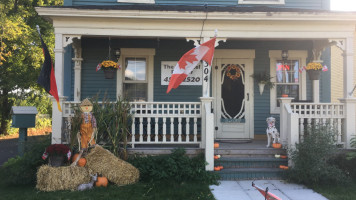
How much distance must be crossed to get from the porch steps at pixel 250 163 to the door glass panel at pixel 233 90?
6.46 ft

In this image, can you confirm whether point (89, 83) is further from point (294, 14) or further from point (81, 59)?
point (294, 14)

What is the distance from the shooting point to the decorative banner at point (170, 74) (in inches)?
305

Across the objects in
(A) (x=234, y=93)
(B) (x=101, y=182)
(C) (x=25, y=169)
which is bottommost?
(B) (x=101, y=182)

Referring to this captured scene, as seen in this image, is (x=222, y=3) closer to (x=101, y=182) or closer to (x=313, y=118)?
(x=313, y=118)

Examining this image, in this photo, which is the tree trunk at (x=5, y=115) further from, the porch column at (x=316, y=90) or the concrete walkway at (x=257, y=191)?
the porch column at (x=316, y=90)

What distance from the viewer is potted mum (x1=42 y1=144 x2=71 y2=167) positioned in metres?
4.82

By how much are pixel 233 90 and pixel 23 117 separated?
18.1 feet

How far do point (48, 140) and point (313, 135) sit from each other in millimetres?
5391

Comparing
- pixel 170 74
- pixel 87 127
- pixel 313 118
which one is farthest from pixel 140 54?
pixel 313 118

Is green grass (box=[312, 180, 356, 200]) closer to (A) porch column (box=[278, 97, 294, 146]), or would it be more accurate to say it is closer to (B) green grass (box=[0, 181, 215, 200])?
(A) porch column (box=[278, 97, 294, 146])

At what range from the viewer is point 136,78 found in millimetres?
7816

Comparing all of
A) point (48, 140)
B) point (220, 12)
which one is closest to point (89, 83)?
point (48, 140)

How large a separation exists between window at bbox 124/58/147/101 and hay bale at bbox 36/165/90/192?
3.43 meters

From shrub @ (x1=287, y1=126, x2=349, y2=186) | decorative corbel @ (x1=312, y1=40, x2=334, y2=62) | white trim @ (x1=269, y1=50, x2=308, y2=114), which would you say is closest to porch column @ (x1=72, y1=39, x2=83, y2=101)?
white trim @ (x1=269, y1=50, x2=308, y2=114)
